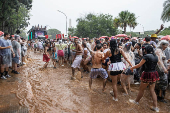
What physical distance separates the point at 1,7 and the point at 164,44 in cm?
1955

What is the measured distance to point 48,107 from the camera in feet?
11.9

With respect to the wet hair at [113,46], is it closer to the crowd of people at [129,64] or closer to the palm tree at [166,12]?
the crowd of people at [129,64]

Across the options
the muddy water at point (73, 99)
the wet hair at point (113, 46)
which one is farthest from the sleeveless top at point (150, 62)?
the muddy water at point (73, 99)

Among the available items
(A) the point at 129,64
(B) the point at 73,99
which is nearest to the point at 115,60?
(A) the point at 129,64

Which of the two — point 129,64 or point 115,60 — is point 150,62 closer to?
point 129,64

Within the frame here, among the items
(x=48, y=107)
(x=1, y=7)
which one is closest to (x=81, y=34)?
(x=1, y=7)

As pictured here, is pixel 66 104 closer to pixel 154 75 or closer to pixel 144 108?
pixel 144 108

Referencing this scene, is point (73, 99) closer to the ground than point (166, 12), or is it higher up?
closer to the ground

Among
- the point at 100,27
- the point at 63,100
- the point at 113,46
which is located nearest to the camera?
the point at 113,46

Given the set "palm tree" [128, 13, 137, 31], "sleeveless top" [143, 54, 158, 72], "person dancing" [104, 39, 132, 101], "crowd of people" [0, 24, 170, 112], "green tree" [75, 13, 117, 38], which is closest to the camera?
"sleeveless top" [143, 54, 158, 72]

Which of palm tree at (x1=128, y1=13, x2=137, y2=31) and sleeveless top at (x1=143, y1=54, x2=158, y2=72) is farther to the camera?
palm tree at (x1=128, y1=13, x2=137, y2=31)

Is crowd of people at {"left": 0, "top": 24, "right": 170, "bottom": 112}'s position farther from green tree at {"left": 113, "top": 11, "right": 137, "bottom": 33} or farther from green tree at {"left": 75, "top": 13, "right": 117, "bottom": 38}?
green tree at {"left": 75, "top": 13, "right": 117, "bottom": 38}

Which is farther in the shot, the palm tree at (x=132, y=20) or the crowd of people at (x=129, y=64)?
the palm tree at (x=132, y=20)

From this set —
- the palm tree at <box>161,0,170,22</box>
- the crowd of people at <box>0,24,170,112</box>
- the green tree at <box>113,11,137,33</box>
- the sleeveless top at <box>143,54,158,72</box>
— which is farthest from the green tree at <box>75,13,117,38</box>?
the sleeveless top at <box>143,54,158,72</box>
